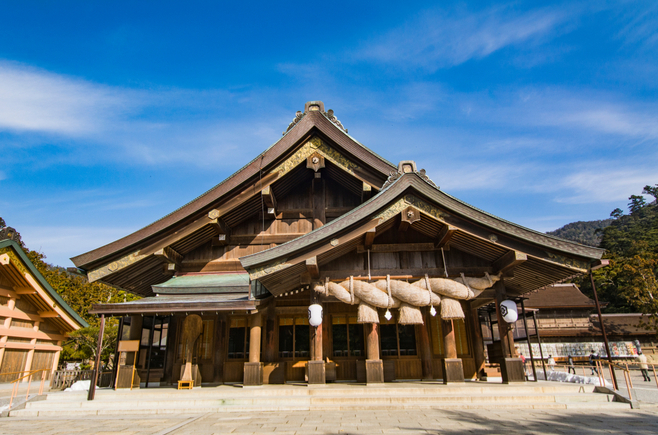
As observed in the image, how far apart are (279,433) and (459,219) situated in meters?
5.68

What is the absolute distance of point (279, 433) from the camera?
509cm

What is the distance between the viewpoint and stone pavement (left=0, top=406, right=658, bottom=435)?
5184mm

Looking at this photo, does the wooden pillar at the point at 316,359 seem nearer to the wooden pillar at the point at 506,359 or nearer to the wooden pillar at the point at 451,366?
the wooden pillar at the point at 451,366

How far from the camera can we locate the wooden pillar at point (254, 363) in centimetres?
883

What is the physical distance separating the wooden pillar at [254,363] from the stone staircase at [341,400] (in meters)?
0.99

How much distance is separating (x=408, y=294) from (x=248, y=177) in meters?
5.48

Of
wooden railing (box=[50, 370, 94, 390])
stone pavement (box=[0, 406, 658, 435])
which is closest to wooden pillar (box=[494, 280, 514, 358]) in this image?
stone pavement (box=[0, 406, 658, 435])

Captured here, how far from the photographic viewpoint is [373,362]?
27.2 ft

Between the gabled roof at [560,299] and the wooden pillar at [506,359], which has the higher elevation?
the gabled roof at [560,299]

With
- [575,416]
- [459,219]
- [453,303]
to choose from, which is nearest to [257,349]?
[453,303]

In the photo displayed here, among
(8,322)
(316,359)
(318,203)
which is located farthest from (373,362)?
(8,322)

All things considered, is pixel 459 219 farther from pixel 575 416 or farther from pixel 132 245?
pixel 132 245

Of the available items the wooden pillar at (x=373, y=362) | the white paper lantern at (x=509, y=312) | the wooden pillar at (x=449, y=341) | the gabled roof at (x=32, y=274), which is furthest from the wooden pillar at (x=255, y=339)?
the gabled roof at (x=32, y=274)

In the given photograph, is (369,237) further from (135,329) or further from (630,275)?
(630,275)
